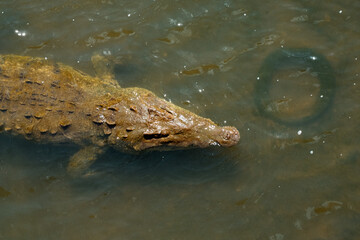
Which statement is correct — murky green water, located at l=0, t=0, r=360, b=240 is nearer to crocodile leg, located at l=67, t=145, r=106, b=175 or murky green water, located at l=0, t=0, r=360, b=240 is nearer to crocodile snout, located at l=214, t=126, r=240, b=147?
crocodile leg, located at l=67, t=145, r=106, b=175

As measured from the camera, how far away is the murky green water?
246 inches

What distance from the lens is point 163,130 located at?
20.0 feet

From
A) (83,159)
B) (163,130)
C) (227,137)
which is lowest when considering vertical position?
(83,159)

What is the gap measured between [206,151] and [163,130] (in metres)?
1.02

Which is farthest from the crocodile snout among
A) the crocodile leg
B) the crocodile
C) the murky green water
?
the crocodile leg

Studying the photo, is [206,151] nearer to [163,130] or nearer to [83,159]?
[163,130]

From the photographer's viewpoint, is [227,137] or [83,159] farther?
[83,159]

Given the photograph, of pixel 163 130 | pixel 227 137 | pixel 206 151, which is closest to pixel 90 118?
pixel 163 130

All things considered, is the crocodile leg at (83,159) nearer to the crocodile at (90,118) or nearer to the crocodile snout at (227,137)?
the crocodile at (90,118)

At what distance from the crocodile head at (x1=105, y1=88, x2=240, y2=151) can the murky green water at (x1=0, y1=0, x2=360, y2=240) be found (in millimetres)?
428

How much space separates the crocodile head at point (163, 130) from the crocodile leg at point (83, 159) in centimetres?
49

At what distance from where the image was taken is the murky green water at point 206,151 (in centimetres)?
625

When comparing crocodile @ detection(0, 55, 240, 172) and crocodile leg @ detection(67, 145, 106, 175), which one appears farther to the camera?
crocodile leg @ detection(67, 145, 106, 175)

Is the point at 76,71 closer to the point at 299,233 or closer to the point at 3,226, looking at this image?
the point at 3,226
